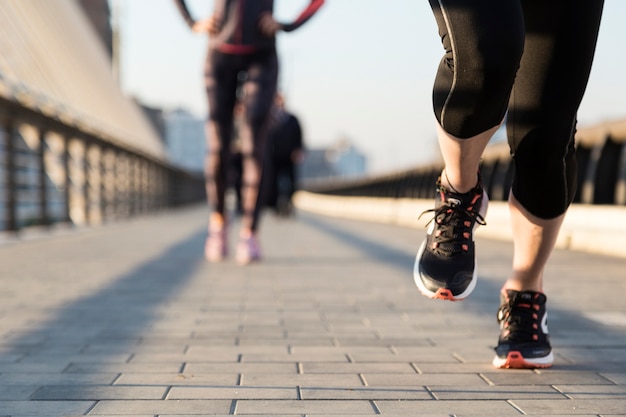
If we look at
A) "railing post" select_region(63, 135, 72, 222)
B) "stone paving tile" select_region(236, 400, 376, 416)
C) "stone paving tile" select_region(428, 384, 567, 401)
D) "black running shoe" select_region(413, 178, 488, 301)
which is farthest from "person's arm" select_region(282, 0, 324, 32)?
"railing post" select_region(63, 135, 72, 222)

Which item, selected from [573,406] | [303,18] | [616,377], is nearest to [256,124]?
[303,18]

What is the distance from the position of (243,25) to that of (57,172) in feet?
17.3

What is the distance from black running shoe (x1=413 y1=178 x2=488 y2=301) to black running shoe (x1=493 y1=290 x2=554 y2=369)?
0.79 feet

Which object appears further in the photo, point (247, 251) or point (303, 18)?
point (247, 251)

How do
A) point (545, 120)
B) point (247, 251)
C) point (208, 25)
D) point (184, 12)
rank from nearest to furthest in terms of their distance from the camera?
point (545, 120)
point (208, 25)
point (184, 12)
point (247, 251)

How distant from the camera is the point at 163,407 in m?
1.89

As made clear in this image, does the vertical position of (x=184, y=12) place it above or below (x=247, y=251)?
above

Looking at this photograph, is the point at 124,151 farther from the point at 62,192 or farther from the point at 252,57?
the point at 252,57

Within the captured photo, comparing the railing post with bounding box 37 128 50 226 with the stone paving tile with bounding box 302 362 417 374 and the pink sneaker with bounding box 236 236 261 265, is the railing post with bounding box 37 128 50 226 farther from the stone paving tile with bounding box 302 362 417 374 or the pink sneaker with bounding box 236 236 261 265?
the stone paving tile with bounding box 302 362 417 374

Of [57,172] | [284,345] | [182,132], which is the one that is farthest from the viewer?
[182,132]

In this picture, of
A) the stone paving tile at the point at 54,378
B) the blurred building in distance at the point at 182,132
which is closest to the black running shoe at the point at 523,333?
the stone paving tile at the point at 54,378

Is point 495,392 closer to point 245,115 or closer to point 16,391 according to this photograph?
point 16,391

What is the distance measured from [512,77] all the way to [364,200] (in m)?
21.3

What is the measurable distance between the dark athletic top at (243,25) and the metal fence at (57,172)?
118 inches
